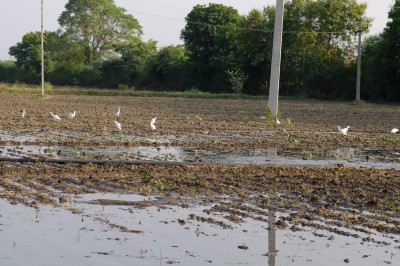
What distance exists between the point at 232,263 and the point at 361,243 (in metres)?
1.71

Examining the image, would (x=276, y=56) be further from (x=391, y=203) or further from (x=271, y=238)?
(x=271, y=238)

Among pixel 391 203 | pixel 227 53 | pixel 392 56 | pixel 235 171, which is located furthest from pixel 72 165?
pixel 227 53

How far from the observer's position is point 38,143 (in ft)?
55.2

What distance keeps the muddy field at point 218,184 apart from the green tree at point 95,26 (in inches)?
2393

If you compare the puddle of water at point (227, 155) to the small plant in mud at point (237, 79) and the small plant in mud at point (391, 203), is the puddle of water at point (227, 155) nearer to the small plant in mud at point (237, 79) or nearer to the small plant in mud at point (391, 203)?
the small plant in mud at point (391, 203)

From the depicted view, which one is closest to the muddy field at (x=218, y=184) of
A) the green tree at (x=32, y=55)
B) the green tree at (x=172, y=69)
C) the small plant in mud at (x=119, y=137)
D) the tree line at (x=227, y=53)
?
the small plant in mud at (x=119, y=137)

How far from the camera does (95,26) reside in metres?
81.1

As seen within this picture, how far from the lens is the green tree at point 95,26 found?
8094cm

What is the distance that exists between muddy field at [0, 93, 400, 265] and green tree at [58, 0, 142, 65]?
6077cm

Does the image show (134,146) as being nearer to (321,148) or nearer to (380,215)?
(321,148)

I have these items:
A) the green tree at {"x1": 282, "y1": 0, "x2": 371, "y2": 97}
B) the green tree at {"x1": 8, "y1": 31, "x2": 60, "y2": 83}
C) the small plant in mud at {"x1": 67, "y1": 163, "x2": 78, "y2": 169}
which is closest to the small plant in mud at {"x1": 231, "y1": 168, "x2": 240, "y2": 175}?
the small plant in mud at {"x1": 67, "y1": 163, "x2": 78, "y2": 169}

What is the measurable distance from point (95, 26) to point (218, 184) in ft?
237

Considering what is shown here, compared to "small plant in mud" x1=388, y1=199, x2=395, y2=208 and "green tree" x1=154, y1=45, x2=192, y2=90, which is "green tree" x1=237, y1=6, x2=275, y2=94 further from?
"small plant in mud" x1=388, y1=199, x2=395, y2=208

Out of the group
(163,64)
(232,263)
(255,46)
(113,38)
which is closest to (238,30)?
(255,46)
